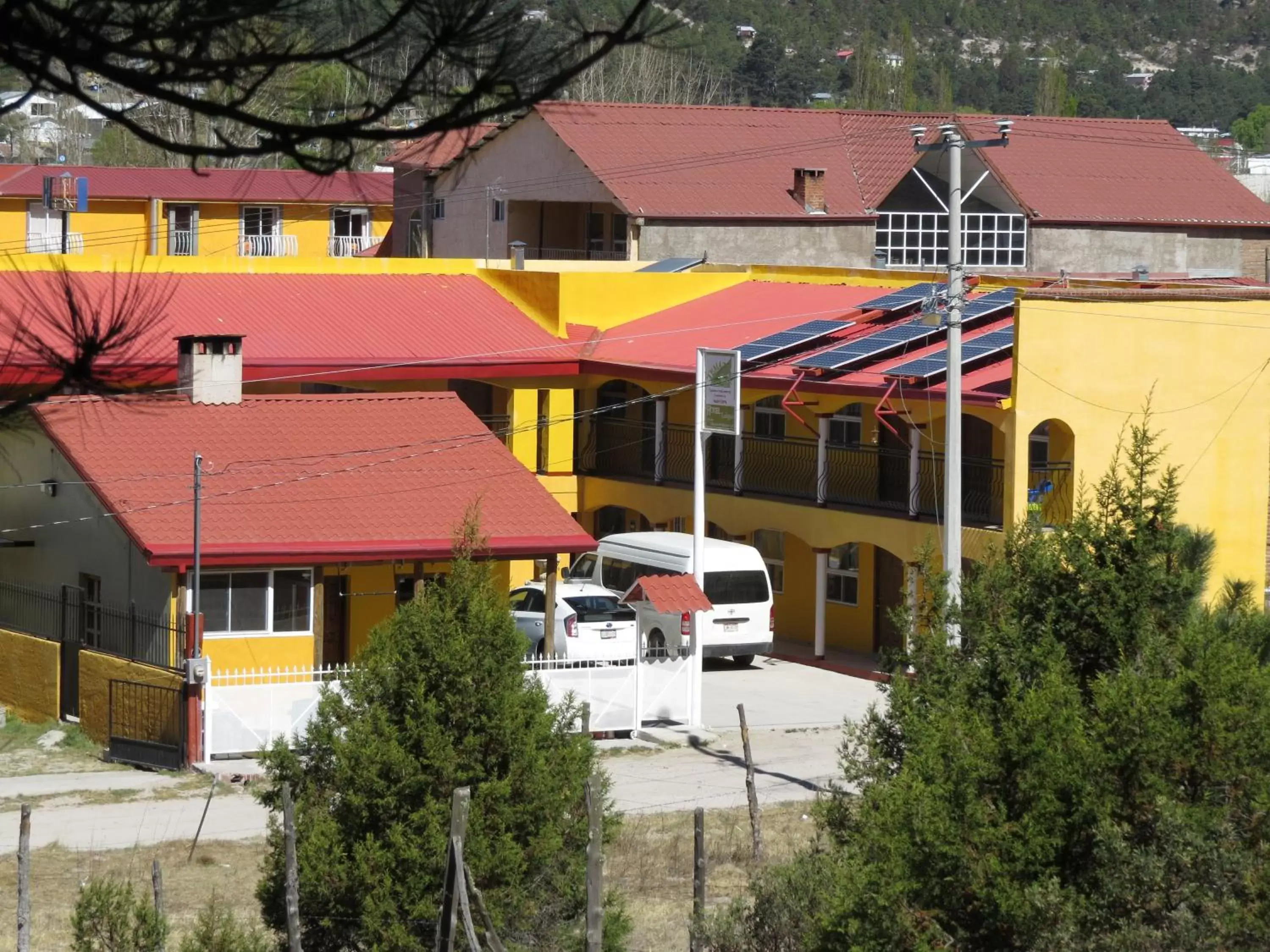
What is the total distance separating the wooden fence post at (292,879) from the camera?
14.6 m

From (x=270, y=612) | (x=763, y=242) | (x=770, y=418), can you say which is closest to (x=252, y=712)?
(x=270, y=612)

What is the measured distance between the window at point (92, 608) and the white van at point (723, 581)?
7.13 meters

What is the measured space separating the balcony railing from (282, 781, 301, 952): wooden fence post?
17.4 metres

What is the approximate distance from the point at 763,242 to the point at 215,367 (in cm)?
2287

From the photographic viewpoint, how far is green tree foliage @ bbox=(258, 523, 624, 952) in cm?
1452

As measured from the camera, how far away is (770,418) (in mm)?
36906

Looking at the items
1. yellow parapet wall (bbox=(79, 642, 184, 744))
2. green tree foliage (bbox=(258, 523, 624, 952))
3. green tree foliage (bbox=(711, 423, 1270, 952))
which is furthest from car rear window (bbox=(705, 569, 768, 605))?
green tree foliage (bbox=(711, 423, 1270, 952))

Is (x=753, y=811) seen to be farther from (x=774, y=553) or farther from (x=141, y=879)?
(x=774, y=553)

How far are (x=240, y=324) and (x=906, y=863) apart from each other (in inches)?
1060

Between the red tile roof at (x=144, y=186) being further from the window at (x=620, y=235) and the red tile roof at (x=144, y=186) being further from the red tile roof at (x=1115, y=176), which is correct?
the red tile roof at (x=1115, y=176)

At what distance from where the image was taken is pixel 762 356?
34.2 m

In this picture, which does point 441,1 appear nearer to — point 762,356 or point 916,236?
point 762,356

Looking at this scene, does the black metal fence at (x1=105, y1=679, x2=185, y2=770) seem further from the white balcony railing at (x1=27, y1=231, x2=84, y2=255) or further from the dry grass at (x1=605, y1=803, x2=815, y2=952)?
the white balcony railing at (x1=27, y1=231, x2=84, y2=255)

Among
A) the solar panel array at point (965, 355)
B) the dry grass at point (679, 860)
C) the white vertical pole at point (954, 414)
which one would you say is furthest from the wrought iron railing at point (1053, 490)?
the dry grass at point (679, 860)
